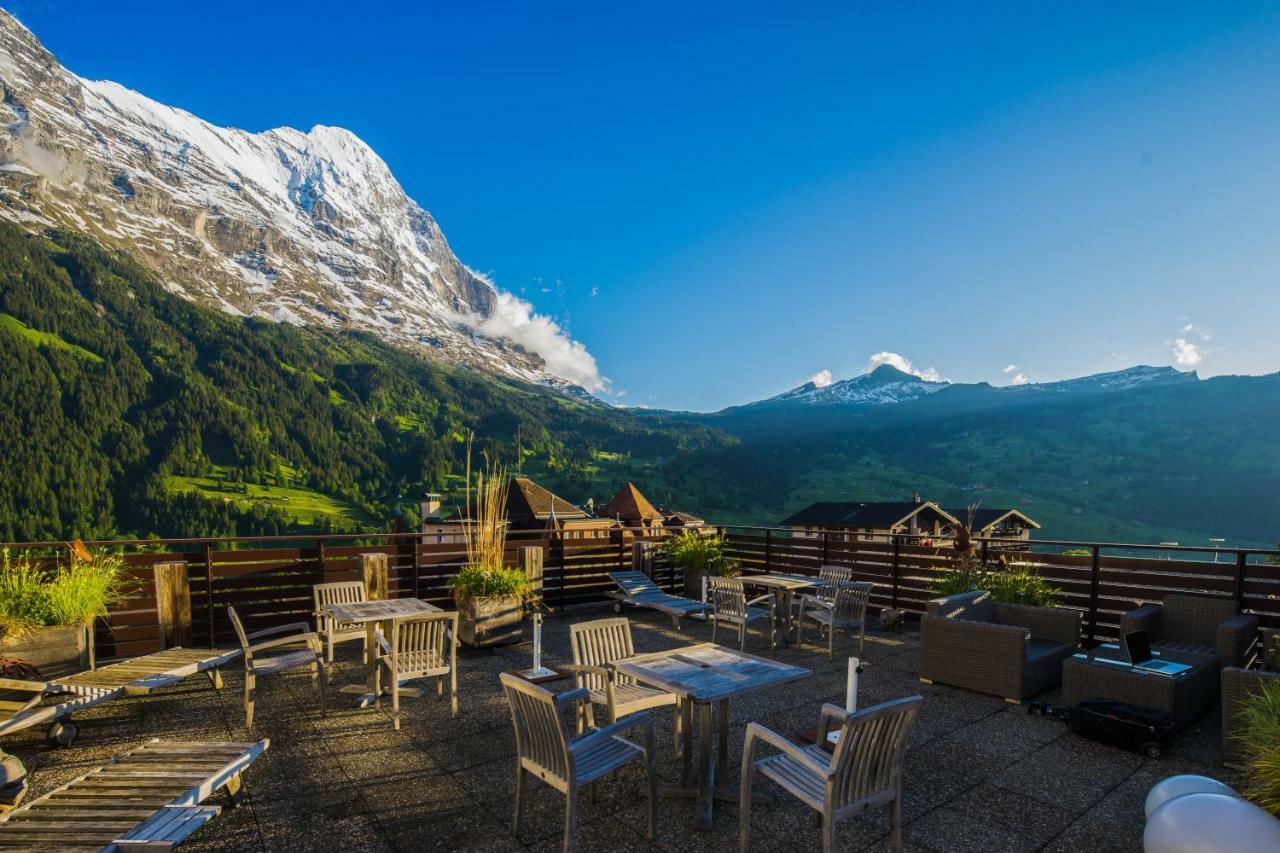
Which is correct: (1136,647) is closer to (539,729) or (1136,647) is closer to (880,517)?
(539,729)

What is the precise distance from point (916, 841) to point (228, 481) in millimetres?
74482

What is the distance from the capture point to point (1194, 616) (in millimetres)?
5152

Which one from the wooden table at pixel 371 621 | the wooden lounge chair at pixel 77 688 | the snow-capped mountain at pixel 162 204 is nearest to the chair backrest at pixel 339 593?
the wooden table at pixel 371 621

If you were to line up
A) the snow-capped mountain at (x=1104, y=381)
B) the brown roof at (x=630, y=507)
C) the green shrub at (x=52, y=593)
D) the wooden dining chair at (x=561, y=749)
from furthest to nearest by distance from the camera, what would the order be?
the snow-capped mountain at (x=1104, y=381) < the brown roof at (x=630, y=507) < the green shrub at (x=52, y=593) < the wooden dining chair at (x=561, y=749)

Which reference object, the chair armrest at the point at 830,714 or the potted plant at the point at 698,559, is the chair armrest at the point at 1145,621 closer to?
the chair armrest at the point at 830,714

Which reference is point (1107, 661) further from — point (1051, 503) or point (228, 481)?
point (1051, 503)

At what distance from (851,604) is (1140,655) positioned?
90.0 inches

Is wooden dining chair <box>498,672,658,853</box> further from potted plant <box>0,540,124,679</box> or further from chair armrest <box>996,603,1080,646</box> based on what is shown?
chair armrest <box>996,603,1080,646</box>

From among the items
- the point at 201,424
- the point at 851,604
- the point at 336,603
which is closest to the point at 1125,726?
the point at 851,604

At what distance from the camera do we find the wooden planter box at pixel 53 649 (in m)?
4.19

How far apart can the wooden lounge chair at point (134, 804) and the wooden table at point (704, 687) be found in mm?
1899

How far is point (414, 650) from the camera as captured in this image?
444 centimetres

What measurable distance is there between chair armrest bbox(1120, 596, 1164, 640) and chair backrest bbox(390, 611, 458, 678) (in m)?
5.33

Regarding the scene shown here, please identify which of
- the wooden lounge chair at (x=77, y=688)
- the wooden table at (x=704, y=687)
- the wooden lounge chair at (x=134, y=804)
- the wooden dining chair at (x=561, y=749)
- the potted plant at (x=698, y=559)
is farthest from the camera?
the potted plant at (x=698, y=559)
